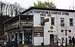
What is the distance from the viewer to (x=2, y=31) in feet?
43.7

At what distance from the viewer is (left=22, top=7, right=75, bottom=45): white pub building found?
37.4 feet

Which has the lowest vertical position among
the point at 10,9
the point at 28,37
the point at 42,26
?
the point at 28,37

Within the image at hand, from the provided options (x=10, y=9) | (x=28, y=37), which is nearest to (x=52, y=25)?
(x=28, y=37)

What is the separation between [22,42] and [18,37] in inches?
19.2

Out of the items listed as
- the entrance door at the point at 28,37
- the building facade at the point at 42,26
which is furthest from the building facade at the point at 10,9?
the entrance door at the point at 28,37

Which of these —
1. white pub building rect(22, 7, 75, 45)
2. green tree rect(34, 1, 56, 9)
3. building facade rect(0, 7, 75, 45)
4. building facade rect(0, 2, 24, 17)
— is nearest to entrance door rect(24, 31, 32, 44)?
building facade rect(0, 7, 75, 45)

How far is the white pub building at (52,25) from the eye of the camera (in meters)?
11.4

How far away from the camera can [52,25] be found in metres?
12.1

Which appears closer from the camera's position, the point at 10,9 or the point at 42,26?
the point at 42,26

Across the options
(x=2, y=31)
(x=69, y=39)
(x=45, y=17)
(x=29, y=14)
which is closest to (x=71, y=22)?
(x=69, y=39)

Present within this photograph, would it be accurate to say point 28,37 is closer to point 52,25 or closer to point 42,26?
point 42,26

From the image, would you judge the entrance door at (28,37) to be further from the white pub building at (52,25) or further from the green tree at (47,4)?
the green tree at (47,4)

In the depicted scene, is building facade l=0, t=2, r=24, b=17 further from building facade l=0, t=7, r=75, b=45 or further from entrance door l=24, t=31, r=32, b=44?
entrance door l=24, t=31, r=32, b=44

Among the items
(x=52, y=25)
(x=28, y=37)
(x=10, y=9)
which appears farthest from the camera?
(x=10, y=9)
